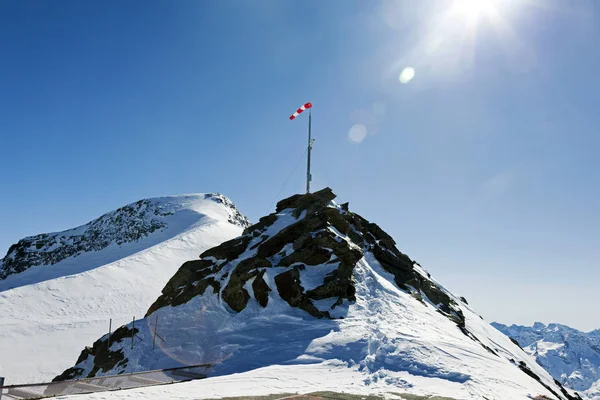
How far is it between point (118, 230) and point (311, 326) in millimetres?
96872

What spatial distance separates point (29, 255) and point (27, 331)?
66729mm

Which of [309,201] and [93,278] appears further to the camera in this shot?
[93,278]

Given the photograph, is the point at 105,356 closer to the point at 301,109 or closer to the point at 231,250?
the point at 231,250

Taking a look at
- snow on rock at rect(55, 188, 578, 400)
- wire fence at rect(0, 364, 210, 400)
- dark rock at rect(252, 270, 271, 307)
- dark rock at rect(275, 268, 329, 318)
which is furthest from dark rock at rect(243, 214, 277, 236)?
wire fence at rect(0, 364, 210, 400)

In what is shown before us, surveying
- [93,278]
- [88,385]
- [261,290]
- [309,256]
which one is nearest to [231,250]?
[261,290]

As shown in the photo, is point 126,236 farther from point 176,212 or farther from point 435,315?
point 435,315

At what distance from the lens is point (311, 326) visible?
20.5 meters

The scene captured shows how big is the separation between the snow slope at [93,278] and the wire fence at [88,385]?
2556cm

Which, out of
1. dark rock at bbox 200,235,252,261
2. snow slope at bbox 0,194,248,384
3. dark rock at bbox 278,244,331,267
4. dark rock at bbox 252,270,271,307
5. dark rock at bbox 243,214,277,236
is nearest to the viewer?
dark rock at bbox 252,270,271,307

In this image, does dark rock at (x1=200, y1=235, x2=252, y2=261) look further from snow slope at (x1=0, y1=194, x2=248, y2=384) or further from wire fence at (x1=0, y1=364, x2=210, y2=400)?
snow slope at (x1=0, y1=194, x2=248, y2=384)

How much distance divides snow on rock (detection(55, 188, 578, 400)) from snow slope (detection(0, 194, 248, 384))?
21.1 meters

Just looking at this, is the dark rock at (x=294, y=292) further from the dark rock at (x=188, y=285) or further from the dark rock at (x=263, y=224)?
the dark rock at (x=263, y=224)

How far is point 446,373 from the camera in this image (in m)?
14.6

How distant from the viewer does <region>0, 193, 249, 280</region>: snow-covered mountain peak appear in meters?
96.9
